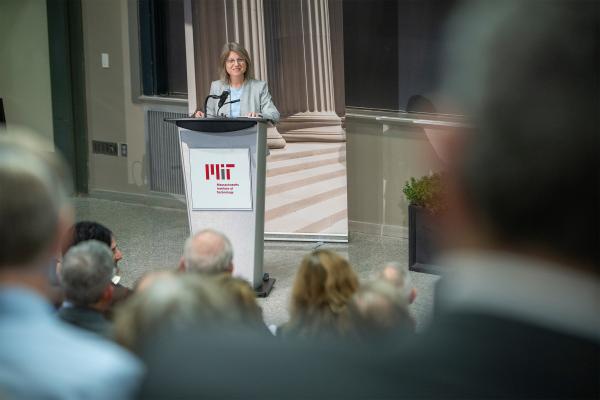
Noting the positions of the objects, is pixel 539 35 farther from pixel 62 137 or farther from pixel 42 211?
pixel 62 137

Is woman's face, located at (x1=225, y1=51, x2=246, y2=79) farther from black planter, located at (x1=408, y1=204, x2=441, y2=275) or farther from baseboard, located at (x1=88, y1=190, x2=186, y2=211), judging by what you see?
baseboard, located at (x1=88, y1=190, x2=186, y2=211)

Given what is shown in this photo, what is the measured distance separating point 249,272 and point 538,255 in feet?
15.6

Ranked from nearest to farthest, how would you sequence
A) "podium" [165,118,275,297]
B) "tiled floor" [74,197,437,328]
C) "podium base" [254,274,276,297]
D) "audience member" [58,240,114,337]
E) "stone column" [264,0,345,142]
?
"audience member" [58,240,114,337]
"podium" [165,118,275,297]
"podium base" [254,274,276,297]
"tiled floor" [74,197,437,328]
"stone column" [264,0,345,142]

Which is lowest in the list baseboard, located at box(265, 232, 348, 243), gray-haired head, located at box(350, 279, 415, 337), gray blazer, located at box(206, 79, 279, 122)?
baseboard, located at box(265, 232, 348, 243)

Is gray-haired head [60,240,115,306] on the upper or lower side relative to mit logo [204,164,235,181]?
lower

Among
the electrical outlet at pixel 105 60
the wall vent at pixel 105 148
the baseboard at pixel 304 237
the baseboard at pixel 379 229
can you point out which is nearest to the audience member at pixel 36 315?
the baseboard at pixel 304 237

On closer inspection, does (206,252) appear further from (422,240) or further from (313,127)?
(313,127)

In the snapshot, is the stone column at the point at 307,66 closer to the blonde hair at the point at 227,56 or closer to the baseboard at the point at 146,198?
the blonde hair at the point at 227,56

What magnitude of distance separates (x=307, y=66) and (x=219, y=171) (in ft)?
5.90

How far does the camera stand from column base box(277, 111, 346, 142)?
6691 millimetres

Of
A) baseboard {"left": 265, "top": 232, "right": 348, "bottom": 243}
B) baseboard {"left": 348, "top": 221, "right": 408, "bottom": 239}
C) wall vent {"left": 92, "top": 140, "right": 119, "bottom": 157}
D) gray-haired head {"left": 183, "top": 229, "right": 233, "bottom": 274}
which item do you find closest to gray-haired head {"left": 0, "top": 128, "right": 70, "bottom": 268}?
gray-haired head {"left": 183, "top": 229, "right": 233, "bottom": 274}

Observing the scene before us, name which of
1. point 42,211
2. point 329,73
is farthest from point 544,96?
point 329,73

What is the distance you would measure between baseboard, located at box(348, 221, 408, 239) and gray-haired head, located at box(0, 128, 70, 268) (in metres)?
6.27

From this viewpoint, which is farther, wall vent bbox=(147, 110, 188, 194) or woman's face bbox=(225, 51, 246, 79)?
wall vent bbox=(147, 110, 188, 194)
